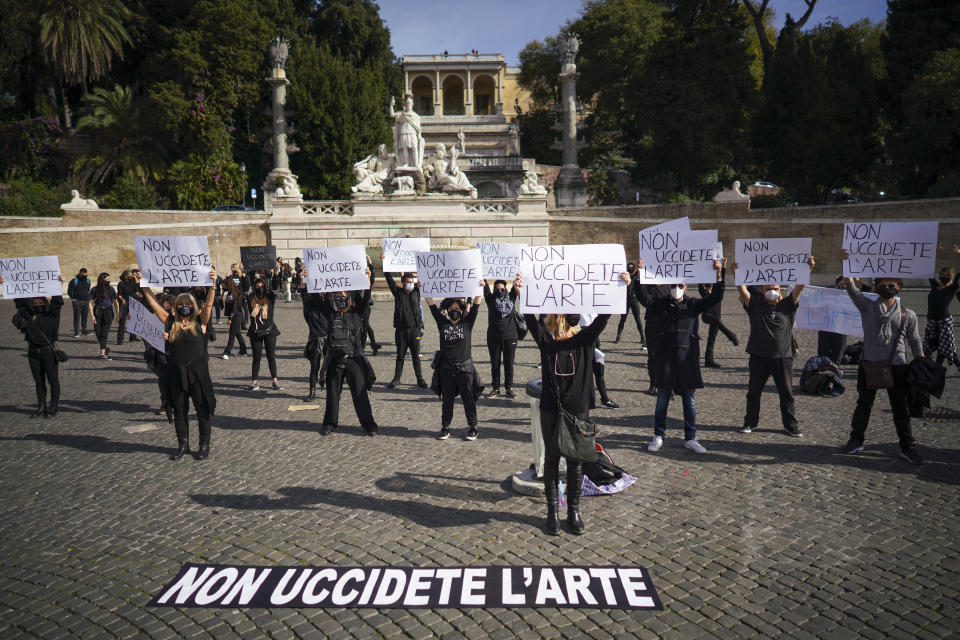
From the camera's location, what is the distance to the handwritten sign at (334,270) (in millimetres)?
8828

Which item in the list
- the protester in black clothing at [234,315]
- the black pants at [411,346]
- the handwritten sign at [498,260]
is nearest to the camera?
the black pants at [411,346]

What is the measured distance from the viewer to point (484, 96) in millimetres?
76375

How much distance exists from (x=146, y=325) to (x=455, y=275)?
4.18 meters

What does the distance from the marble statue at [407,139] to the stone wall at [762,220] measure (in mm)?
7497

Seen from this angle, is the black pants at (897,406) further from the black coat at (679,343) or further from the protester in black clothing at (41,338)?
the protester in black clothing at (41,338)

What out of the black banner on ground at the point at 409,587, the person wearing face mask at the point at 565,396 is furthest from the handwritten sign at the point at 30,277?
the person wearing face mask at the point at 565,396

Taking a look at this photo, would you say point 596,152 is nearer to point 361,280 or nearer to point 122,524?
point 361,280

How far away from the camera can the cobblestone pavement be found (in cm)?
433

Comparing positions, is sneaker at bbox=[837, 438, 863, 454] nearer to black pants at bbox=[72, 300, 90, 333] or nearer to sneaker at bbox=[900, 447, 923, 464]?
sneaker at bbox=[900, 447, 923, 464]

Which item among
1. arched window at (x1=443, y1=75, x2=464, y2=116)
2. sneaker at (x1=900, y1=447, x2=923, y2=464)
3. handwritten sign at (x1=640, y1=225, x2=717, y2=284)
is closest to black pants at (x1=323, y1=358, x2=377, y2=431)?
handwritten sign at (x1=640, y1=225, x2=717, y2=284)

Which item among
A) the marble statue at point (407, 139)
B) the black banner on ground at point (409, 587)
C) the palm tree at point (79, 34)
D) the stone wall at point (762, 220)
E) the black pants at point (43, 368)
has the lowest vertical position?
the black banner on ground at point (409, 587)

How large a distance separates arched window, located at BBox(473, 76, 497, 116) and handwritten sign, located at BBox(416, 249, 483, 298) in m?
69.8

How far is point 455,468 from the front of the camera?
7090mm

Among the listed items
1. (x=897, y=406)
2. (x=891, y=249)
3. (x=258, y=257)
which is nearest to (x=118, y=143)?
(x=258, y=257)
